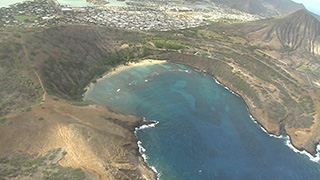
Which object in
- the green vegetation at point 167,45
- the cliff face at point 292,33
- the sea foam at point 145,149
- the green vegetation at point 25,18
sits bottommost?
the green vegetation at point 25,18

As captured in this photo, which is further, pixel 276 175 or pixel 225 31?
pixel 225 31

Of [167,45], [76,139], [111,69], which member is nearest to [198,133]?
[76,139]

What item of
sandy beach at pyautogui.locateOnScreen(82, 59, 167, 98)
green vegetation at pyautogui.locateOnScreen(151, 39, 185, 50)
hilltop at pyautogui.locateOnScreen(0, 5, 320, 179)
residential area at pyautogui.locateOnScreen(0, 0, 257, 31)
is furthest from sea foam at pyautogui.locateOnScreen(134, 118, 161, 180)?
residential area at pyautogui.locateOnScreen(0, 0, 257, 31)

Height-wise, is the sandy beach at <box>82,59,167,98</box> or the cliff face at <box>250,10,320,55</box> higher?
the cliff face at <box>250,10,320,55</box>

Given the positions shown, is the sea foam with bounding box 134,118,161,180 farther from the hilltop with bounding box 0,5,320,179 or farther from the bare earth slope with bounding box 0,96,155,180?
the hilltop with bounding box 0,5,320,179

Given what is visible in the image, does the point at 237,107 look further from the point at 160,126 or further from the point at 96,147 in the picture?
the point at 96,147

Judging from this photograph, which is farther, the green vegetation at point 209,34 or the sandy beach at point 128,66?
the green vegetation at point 209,34

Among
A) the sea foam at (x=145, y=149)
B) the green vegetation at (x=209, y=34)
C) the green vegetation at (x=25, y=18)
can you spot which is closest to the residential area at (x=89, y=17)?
the green vegetation at (x=25, y=18)

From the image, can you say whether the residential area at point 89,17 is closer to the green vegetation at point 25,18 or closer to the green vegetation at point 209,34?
the green vegetation at point 25,18

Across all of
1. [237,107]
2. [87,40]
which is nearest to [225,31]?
[237,107]
